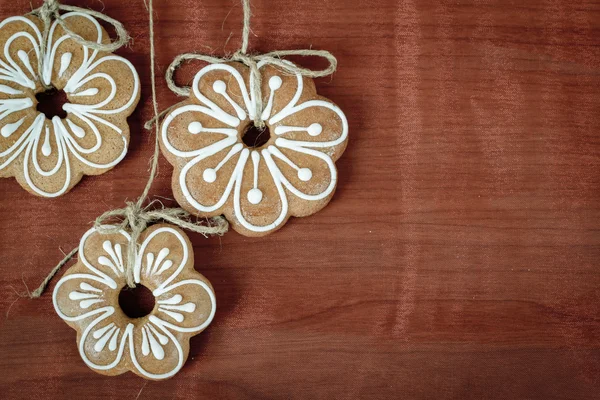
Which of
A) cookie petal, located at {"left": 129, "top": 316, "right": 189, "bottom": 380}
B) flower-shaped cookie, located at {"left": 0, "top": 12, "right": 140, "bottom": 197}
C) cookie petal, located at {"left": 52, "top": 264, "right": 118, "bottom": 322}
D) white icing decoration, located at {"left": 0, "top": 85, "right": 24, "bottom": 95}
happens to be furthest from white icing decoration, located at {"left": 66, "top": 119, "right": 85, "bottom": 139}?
cookie petal, located at {"left": 129, "top": 316, "right": 189, "bottom": 380}

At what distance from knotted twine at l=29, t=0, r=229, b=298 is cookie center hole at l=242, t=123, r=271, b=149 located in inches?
5.8

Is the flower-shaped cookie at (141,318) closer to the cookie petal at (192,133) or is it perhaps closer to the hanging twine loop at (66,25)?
the cookie petal at (192,133)

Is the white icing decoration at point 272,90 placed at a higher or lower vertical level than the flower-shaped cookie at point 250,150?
higher

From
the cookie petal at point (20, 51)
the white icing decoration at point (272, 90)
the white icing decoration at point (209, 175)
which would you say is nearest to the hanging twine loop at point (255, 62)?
the white icing decoration at point (272, 90)

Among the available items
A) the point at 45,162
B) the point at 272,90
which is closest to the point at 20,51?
the point at 45,162

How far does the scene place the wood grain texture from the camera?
100 cm

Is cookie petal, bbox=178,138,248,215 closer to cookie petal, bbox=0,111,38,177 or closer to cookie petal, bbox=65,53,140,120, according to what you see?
cookie petal, bbox=65,53,140,120

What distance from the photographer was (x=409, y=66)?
3.53 feet

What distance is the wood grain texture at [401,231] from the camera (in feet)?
3.29

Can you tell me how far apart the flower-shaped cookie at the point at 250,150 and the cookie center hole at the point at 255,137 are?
0.05 m

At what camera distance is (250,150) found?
98cm

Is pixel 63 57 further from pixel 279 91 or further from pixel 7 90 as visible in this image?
pixel 279 91

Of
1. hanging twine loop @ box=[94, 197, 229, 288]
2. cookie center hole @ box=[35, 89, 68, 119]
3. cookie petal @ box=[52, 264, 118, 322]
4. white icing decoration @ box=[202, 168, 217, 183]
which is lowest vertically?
cookie petal @ box=[52, 264, 118, 322]

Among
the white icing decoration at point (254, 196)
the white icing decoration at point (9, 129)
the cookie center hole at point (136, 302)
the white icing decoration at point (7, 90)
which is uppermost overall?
the white icing decoration at point (7, 90)
